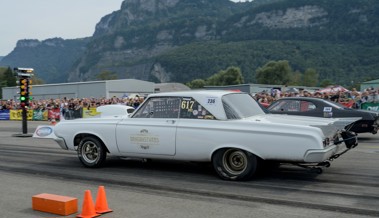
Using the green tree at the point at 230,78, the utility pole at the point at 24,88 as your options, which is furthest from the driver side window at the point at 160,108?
the green tree at the point at 230,78

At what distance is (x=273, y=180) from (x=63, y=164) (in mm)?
4724

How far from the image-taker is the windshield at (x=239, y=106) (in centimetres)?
717

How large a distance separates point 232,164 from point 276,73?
119011 millimetres

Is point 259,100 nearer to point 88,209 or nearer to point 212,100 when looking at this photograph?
point 212,100

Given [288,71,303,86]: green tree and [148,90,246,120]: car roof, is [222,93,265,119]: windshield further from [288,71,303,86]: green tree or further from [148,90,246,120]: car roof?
[288,71,303,86]: green tree

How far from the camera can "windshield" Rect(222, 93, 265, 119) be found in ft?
23.5

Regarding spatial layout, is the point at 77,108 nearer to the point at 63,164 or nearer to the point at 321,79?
the point at 63,164

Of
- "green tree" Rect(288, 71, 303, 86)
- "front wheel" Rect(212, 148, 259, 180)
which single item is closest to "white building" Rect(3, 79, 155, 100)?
"front wheel" Rect(212, 148, 259, 180)

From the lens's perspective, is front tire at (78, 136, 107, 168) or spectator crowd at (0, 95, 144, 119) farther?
spectator crowd at (0, 95, 144, 119)

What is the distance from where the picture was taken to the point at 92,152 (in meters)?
8.52

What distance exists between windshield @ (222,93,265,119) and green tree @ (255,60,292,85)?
11477cm

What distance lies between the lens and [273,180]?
6.98 meters

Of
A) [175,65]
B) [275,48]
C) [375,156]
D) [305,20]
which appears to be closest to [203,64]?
[175,65]

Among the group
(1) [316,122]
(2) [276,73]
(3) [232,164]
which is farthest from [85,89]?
(2) [276,73]
